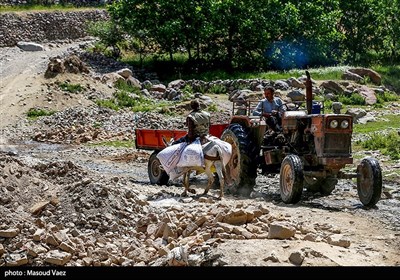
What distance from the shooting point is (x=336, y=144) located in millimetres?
14844

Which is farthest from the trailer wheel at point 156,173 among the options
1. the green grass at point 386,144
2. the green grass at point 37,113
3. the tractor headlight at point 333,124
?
the green grass at point 37,113

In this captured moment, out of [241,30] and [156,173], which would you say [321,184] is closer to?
[156,173]

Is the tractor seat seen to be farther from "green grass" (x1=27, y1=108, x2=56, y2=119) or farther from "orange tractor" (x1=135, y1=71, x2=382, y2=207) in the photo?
"green grass" (x1=27, y1=108, x2=56, y2=119)

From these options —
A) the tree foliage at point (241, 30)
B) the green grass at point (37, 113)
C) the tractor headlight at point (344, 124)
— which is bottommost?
the green grass at point (37, 113)

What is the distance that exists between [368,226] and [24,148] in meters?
15.8

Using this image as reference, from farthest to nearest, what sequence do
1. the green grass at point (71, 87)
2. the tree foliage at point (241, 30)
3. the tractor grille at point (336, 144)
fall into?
the tree foliage at point (241, 30)
the green grass at point (71, 87)
the tractor grille at point (336, 144)

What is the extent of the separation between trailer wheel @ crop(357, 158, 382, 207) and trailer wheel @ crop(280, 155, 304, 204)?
112 cm

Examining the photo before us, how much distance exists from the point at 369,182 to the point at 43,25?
41136 mm

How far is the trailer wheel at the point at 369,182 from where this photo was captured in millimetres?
14464

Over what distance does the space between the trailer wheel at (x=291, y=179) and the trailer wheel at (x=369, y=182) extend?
1.12m

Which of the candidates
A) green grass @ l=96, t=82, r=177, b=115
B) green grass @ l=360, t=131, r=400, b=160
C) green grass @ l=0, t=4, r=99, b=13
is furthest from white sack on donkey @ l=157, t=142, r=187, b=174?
green grass @ l=0, t=4, r=99, b=13

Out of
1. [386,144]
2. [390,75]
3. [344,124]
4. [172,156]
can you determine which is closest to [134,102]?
[386,144]

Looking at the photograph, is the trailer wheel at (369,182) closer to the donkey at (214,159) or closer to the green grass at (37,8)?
the donkey at (214,159)
